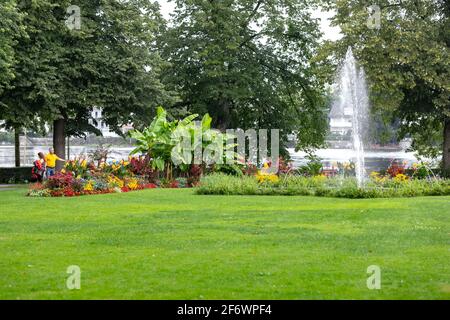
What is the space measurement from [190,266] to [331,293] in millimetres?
2134

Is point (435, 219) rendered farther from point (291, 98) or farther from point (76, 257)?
point (291, 98)

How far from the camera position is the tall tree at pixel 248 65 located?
3444cm

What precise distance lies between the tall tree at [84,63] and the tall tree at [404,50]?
804 centimetres

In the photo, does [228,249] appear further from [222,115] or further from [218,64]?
[222,115]

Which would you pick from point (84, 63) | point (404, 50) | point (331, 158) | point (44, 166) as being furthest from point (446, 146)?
point (331, 158)

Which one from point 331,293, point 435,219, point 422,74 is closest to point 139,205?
point 435,219

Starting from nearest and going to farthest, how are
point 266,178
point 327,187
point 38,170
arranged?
point 327,187 < point 266,178 < point 38,170

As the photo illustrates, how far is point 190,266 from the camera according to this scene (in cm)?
930

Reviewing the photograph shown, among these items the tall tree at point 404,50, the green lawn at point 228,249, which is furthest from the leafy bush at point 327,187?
the tall tree at point 404,50

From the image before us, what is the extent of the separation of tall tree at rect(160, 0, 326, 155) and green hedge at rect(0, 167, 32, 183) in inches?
268

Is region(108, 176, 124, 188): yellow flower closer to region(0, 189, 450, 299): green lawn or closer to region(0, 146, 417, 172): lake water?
region(0, 189, 450, 299): green lawn

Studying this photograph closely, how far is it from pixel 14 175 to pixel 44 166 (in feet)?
12.8

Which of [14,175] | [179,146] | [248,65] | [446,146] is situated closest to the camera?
[179,146]

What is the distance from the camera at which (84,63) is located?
29672mm
